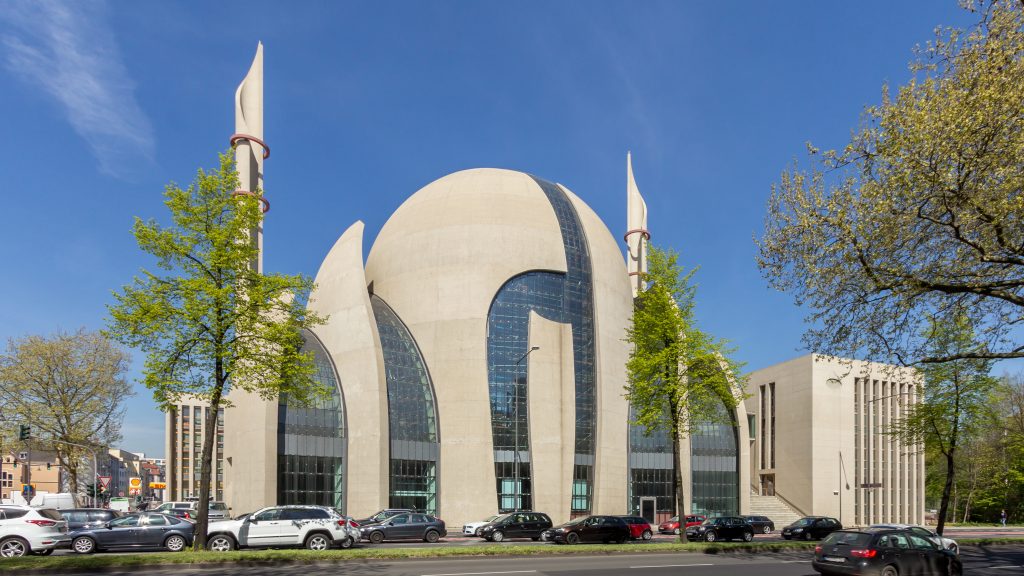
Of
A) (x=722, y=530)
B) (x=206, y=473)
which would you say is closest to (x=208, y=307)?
(x=206, y=473)

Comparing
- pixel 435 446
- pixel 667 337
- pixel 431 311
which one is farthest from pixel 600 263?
pixel 667 337

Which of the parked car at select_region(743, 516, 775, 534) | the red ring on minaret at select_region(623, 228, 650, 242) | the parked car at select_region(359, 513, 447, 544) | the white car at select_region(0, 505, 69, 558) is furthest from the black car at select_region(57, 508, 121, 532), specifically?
the red ring on minaret at select_region(623, 228, 650, 242)

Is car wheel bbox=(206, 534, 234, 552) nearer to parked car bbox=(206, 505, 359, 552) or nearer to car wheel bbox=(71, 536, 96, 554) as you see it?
parked car bbox=(206, 505, 359, 552)

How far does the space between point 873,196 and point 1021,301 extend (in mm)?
3939

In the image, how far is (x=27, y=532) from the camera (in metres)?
21.7

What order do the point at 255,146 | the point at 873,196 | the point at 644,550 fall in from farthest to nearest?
the point at 255,146 → the point at 644,550 → the point at 873,196

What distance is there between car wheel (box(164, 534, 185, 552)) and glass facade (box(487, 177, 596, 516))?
876 inches

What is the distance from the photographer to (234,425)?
41281 mm

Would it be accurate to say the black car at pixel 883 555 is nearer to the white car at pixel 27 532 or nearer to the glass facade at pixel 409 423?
the white car at pixel 27 532

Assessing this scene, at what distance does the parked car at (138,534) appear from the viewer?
73.6 feet

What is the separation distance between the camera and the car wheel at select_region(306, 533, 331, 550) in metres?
23.9

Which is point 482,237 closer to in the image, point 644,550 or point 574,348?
point 574,348

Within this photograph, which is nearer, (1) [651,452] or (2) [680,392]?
(2) [680,392]

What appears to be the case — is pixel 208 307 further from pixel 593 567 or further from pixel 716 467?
pixel 716 467
